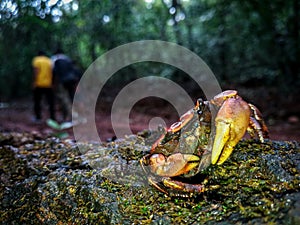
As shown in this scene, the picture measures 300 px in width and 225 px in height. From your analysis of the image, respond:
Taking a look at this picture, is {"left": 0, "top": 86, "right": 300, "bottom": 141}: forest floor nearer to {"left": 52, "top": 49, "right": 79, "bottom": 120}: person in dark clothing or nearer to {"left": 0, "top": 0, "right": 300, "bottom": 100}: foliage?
{"left": 0, "top": 0, "right": 300, "bottom": 100}: foliage

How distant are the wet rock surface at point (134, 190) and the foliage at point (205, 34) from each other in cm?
480

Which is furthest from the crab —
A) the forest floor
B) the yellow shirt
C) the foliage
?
the yellow shirt

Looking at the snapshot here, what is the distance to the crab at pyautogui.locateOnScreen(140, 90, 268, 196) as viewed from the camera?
239cm

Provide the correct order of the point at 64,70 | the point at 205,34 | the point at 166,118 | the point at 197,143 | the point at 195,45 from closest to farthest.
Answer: the point at 197,143
the point at 64,70
the point at 166,118
the point at 195,45
the point at 205,34

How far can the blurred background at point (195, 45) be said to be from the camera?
9164 mm

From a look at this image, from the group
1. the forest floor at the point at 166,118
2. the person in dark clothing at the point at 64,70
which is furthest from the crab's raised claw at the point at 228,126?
the person in dark clothing at the point at 64,70

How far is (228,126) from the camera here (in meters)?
2.36

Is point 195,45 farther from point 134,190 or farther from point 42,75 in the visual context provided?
point 134,190

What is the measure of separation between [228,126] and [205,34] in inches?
451

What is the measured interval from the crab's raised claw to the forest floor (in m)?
4.26

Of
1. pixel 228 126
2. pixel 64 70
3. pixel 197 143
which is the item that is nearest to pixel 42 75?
pixel 64 70

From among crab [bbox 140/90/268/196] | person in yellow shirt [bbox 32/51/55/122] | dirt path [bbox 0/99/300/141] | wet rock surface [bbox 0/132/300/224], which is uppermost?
person in yellow shirt [bbox 32/51/55/122]

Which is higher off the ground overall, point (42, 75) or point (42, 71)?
point (42, 71)

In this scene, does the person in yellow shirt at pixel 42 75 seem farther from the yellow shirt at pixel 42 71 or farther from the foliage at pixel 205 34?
the foliage at pixel 205 34
